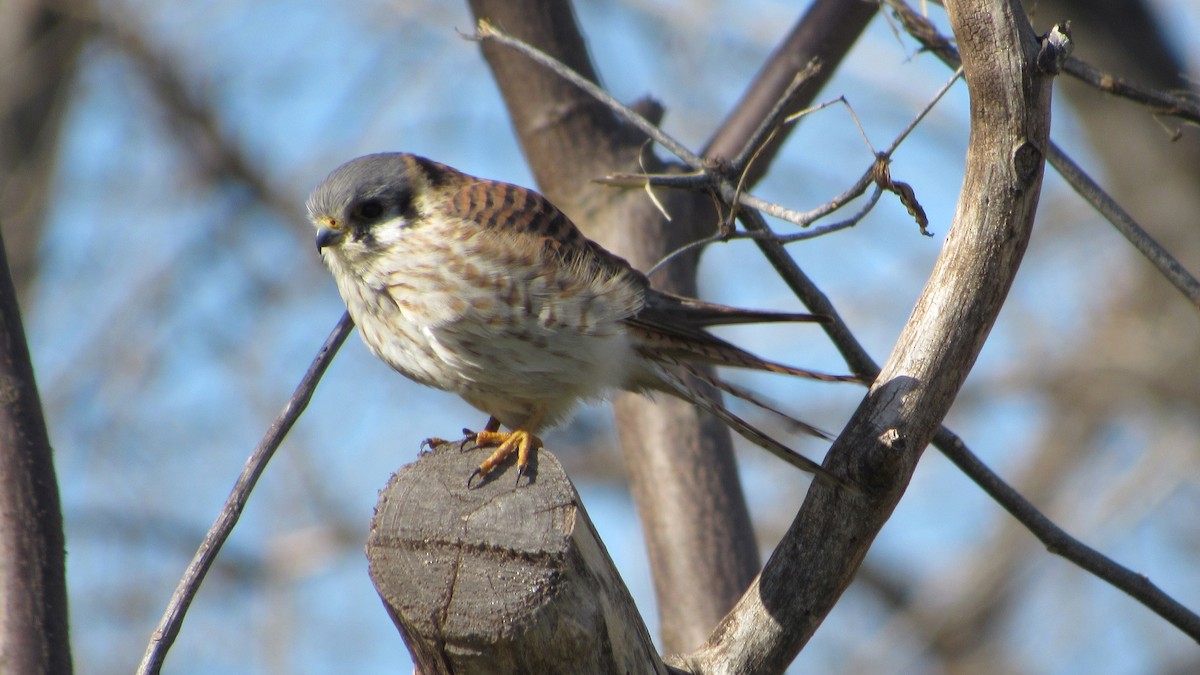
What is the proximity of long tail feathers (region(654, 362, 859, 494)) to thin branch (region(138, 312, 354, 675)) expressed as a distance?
0.86 m

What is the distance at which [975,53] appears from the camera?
200 centimetres

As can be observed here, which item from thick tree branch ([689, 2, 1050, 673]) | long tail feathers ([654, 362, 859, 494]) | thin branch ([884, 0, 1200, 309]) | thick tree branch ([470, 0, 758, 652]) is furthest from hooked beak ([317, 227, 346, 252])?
thin branch ([884, 0, 1200, 309])

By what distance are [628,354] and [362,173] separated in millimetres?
804

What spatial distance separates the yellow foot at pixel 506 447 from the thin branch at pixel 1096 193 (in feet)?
4.26

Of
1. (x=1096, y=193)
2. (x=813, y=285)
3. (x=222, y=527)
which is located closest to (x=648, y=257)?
(x=813, y=285)

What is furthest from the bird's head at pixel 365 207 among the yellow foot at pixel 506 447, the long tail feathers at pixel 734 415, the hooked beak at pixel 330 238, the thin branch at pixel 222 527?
the long tail feathers at pixel 734 415

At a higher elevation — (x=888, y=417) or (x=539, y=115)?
(x=539, y=115)

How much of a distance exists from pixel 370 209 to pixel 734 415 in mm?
1038

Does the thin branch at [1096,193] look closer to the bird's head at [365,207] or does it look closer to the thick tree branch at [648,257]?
the thick tree branch at [648,257]

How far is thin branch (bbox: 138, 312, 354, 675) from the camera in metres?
2.04

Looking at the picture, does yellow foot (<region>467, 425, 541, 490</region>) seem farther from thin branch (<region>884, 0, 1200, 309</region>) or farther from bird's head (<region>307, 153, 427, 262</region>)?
thin branch (<region>884, 0, 1200, 309</region>)

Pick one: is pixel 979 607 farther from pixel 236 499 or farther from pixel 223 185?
pixel 236 499

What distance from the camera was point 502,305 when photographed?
2.63 metres

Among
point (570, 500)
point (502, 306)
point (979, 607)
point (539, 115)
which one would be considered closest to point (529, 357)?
point (502, 306)
